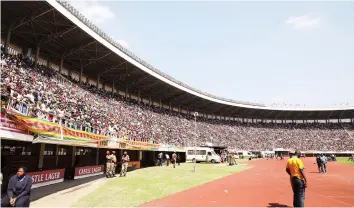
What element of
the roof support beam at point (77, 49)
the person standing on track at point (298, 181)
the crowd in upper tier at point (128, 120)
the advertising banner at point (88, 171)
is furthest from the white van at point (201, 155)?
the person standing on track at point (298, 181)

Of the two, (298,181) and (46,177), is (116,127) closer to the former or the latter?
(46,177)

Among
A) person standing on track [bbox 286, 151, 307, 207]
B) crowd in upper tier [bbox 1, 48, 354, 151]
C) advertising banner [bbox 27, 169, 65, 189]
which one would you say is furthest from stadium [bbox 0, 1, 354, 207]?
person standing on track [bbox 286, 151, 307, 207]

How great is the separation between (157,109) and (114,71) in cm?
1540

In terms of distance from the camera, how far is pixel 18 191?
716 centimetres

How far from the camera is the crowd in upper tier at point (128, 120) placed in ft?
70.0

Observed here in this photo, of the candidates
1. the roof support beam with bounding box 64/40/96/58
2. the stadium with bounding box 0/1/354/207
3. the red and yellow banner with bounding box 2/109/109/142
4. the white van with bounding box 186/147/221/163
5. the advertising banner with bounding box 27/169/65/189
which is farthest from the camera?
the white van with bounding box 186/147/221/163

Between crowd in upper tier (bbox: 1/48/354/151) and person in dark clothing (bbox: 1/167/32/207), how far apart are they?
4.58 meters

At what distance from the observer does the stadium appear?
12.7 metres

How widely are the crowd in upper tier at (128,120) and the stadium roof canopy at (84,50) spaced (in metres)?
→ 2.67

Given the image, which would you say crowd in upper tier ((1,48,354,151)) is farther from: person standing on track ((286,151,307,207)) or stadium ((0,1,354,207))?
person standing on track ((286,151,307,207))

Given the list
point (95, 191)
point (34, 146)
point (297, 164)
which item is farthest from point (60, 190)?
point (297, 164)

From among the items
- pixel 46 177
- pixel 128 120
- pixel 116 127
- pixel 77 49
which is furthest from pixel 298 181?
pixel 128 120

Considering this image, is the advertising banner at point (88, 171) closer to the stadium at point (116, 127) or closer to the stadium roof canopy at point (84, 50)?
the stadium at point (116, 127)

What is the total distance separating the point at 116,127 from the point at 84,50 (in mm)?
10351
